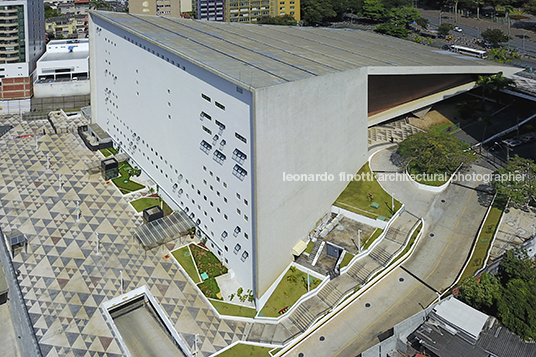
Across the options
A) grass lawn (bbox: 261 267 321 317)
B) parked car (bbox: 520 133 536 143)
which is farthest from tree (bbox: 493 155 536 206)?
grass lawn (bbox: 261 267 321 317)

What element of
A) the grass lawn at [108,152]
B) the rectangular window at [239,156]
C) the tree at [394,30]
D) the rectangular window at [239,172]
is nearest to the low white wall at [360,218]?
the rectangular window at [239,172]

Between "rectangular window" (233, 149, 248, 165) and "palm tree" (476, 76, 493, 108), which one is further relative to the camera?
"palm tree" (476, 76, 493, 108)

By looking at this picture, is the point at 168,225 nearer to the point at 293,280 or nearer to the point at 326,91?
the point at 293,280

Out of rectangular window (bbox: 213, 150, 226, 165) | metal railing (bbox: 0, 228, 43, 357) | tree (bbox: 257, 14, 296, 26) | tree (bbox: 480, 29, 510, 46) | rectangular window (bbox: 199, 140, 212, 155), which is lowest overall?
metal railing (bbox: 0, 228, 43, 357)

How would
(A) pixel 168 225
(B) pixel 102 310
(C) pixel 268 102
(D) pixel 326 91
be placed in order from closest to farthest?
(C) pixel 268 102, (B) pixel 102 310, (D) pixel 326 91, (A) pixel 168 225

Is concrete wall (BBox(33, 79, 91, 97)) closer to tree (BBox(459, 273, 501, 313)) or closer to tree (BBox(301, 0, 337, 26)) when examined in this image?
tree (BBox(301, 0, 337, 26))

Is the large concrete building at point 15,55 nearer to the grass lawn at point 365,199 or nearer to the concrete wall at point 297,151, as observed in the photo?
the concrete wall at point 297,151

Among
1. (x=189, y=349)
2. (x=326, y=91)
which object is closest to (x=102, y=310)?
(x=189, y=349)
